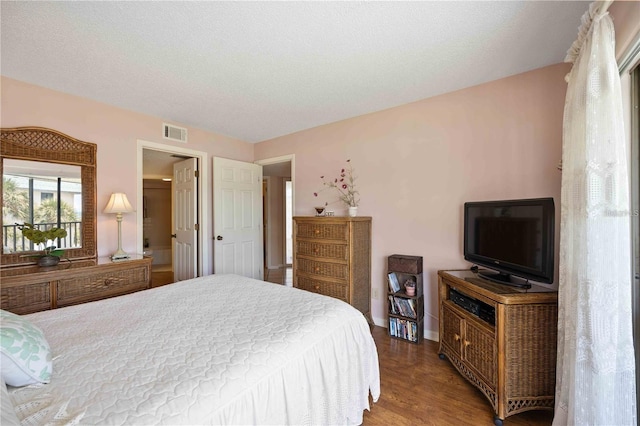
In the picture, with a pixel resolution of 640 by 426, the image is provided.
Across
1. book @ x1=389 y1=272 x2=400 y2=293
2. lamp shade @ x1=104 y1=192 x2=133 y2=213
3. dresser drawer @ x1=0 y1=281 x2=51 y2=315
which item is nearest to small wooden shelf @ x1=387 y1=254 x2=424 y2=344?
book @ x1=389 y1=272 x2=400 y2=293

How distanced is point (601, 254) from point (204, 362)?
1.69 m

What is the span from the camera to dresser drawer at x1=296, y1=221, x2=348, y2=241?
8.73 feet

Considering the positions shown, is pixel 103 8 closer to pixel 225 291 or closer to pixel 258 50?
pixel 258 50

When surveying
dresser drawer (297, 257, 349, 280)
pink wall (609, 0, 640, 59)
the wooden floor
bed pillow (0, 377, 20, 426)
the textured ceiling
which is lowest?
the wooden floor

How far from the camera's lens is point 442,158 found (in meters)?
2.49

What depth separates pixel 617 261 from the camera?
1073 mm

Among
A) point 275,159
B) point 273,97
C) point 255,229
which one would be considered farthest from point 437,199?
point 255,229

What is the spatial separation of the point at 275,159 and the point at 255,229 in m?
1.15

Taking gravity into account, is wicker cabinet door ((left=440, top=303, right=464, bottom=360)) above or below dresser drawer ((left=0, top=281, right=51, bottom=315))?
below

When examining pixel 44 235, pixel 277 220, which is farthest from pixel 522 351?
pixel 277 220

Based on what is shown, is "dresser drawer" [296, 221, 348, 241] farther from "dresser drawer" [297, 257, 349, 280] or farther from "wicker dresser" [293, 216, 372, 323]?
"dresser drawer" [297, 257, 349, 280]

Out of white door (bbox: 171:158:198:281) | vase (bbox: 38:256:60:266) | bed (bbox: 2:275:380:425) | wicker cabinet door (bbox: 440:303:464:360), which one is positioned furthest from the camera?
white door (bbox: 171:158:198:281)

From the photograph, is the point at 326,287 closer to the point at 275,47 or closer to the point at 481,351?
the point at 481,351

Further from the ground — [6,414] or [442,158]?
[442,158]
